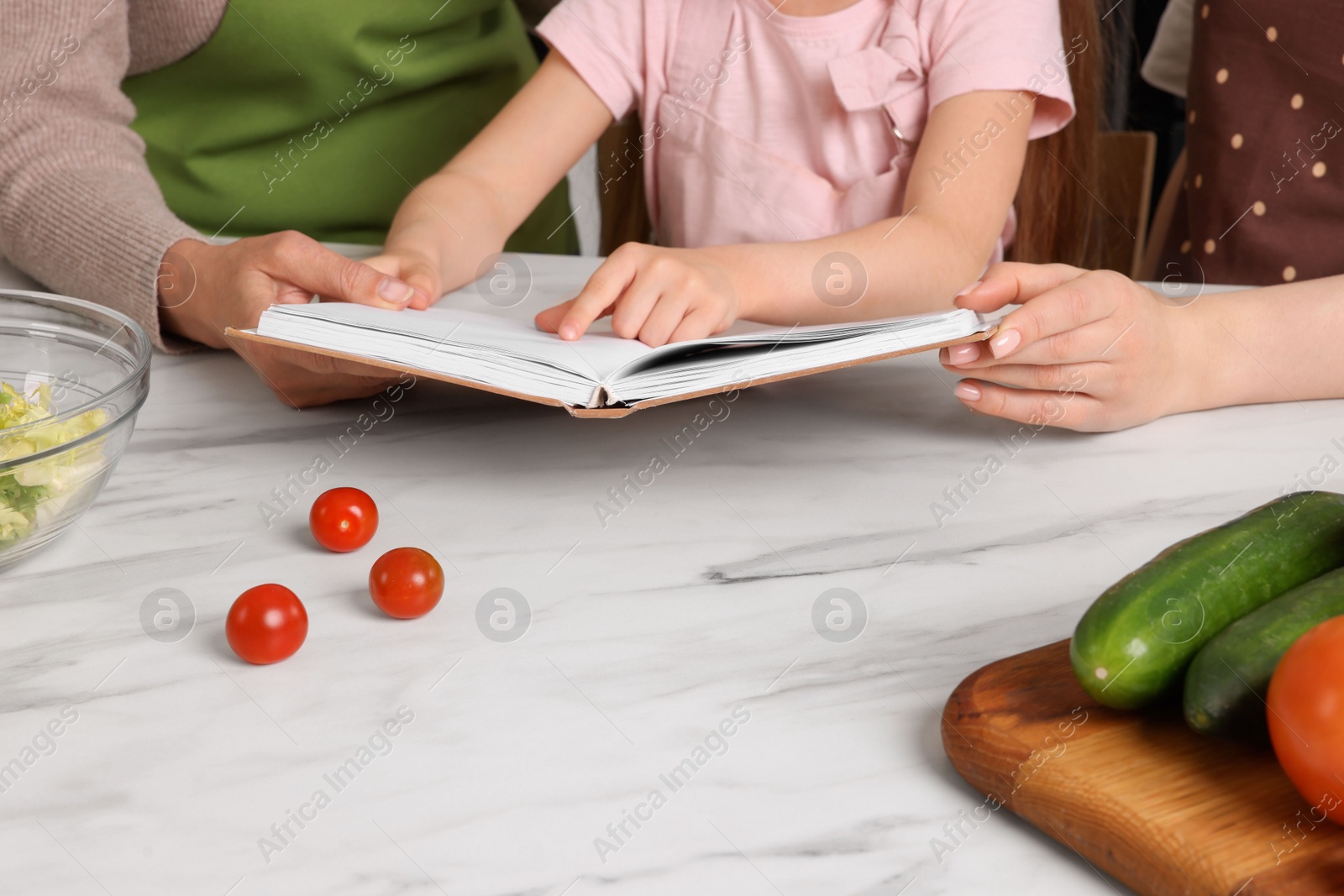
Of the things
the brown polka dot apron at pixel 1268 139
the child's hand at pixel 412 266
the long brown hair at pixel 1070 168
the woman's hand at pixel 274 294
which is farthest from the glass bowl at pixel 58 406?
the brown polka dot apron at pixel 1268 139

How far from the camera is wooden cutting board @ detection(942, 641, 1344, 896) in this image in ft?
1.31

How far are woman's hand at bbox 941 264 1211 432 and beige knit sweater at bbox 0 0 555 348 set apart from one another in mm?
700

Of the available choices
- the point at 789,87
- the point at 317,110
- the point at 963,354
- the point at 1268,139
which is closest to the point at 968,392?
the point at 963,354

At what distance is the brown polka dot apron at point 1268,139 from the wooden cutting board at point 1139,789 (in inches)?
38.3

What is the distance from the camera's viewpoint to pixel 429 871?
43 cm

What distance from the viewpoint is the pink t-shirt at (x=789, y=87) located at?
1137mm

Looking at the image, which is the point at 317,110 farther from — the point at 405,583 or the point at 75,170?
the point at 405,583

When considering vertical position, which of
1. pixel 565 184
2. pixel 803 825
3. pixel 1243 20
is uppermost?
pixel 1243 20

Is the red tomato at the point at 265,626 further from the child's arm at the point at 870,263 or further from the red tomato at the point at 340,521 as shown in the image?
the child's arm at the point at 870,263

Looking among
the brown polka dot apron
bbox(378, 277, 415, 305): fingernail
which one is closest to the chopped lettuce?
bbox(378, 277, 415, 305): fingernail

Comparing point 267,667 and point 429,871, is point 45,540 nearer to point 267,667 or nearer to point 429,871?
Answer: point 267,667

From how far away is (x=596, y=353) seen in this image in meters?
0.71

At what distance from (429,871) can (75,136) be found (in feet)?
3.07

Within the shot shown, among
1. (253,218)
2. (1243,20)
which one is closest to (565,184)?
(253,218)
